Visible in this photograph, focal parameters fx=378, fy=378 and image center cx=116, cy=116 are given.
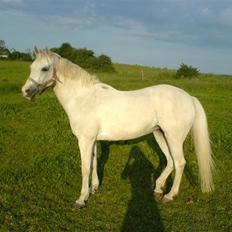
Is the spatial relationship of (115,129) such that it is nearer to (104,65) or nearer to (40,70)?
(40,70)

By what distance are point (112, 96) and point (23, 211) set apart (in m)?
2.22

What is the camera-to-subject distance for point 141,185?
23.4 ft

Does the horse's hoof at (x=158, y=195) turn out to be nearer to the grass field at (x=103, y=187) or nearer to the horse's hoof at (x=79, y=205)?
the grass field at (x=103, y=187)

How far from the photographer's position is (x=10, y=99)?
18.8m

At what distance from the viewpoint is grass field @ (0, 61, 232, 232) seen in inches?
211

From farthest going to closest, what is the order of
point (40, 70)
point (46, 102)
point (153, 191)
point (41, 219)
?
point (46, 102), point (153, 191), point (40, 70), point (41, 219)

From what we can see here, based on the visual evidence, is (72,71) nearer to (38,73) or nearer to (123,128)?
(38,73)

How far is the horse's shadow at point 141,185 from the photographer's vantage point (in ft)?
17.8

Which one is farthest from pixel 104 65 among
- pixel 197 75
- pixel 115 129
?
pixel 115 129

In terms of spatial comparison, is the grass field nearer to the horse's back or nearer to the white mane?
the horse's back

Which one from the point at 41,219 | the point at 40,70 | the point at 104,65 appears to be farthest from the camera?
the point at 104,65

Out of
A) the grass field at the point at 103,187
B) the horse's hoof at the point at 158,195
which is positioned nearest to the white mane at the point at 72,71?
the grass field at the point at 103,187

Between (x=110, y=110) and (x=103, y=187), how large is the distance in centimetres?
171

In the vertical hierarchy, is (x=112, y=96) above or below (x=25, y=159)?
above
